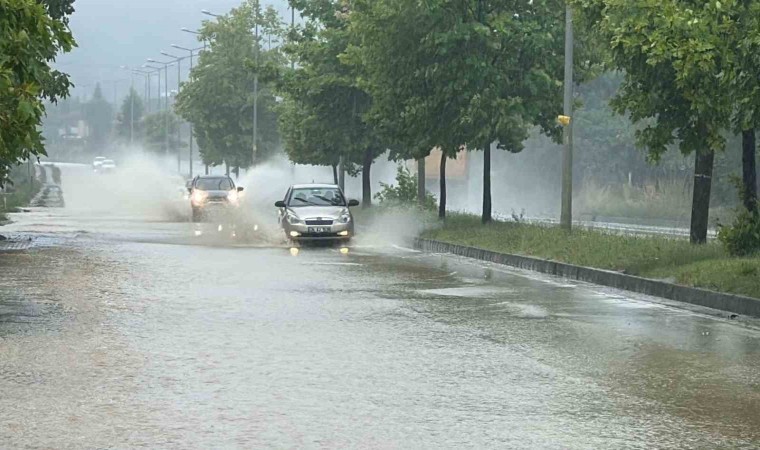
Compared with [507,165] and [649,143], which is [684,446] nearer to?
[649,143]

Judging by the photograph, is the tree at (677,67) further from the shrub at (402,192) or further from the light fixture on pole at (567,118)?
the shrub at (402,192)

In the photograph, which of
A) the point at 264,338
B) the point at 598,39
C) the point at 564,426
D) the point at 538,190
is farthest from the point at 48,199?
the point at 564,426

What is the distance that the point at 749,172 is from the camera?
75.1ft

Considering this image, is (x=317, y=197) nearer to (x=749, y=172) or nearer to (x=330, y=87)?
(x=330, y=87)

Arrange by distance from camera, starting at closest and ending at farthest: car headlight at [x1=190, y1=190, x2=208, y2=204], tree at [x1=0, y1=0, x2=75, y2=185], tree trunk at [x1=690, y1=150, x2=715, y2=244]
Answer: tree at [x1=0, y1=0, x2=75, y2=185] < tree trunk at [x1=690, y1=150, x2=715, y2=244] < car headlight at [x1=190, y1=190, x2=208, y2=204]

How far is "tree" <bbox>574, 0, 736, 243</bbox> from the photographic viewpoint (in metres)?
18.5

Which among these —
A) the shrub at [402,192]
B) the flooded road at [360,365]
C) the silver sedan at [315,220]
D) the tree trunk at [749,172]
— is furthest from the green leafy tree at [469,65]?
the shrub at [402,192]

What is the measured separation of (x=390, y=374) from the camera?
10.9 m

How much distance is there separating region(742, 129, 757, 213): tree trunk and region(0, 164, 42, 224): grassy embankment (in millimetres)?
19397

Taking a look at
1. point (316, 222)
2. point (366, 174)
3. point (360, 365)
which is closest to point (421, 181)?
point (366, 174)

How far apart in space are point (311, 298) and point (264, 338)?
4.35 metres

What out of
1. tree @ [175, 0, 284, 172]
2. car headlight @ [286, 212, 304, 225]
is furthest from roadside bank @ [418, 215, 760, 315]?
tree @ [175, 0, 284, 172]

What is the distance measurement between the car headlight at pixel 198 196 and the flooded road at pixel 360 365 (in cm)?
2768

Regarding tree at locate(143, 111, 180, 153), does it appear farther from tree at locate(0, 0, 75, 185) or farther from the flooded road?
tree at locate(0, 0, 75, 185)
